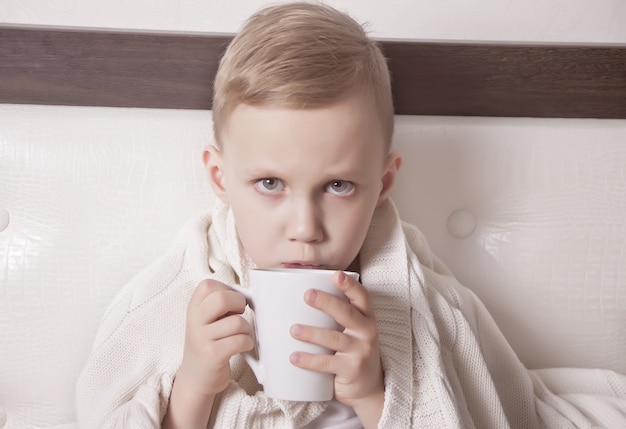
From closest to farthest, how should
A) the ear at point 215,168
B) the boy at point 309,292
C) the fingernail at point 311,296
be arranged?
the fingernail at point 311,296
the boy at point 309,292
the ear at point 215,168

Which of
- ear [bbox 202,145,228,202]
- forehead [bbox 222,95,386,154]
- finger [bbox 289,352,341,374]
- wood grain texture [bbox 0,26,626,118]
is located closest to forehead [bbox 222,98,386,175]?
forehead [bbox 222,95,386,154]

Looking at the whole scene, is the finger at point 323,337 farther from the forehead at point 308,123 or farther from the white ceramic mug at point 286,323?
the forehead at point 308,123

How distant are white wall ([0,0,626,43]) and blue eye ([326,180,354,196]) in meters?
0.46

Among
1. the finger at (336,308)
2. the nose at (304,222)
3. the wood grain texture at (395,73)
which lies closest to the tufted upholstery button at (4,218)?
the wood grain texture at (395,73)

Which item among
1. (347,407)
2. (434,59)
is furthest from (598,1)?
(347,407)

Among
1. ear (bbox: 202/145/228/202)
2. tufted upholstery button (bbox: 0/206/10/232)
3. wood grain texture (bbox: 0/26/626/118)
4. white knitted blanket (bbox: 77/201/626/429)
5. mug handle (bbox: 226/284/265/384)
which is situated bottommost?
white knitted blanket (bbox: 77/201/626/429)

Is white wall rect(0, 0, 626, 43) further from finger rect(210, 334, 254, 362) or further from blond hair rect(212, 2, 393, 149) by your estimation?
finger rect(210, 334, 254, 362)

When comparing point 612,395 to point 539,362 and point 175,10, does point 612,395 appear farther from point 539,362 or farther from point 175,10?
point 175,10

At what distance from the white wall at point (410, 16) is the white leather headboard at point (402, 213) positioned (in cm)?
7

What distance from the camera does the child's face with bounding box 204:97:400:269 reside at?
2.66ft

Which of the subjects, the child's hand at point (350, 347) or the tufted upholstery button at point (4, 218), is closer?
the child's hand at point (350, 347)

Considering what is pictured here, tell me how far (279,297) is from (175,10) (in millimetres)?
689

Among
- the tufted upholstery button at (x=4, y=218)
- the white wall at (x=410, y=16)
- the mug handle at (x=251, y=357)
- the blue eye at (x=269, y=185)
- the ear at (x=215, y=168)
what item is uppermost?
the white wall at (x=410, y=16)

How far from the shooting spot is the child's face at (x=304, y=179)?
81cm
